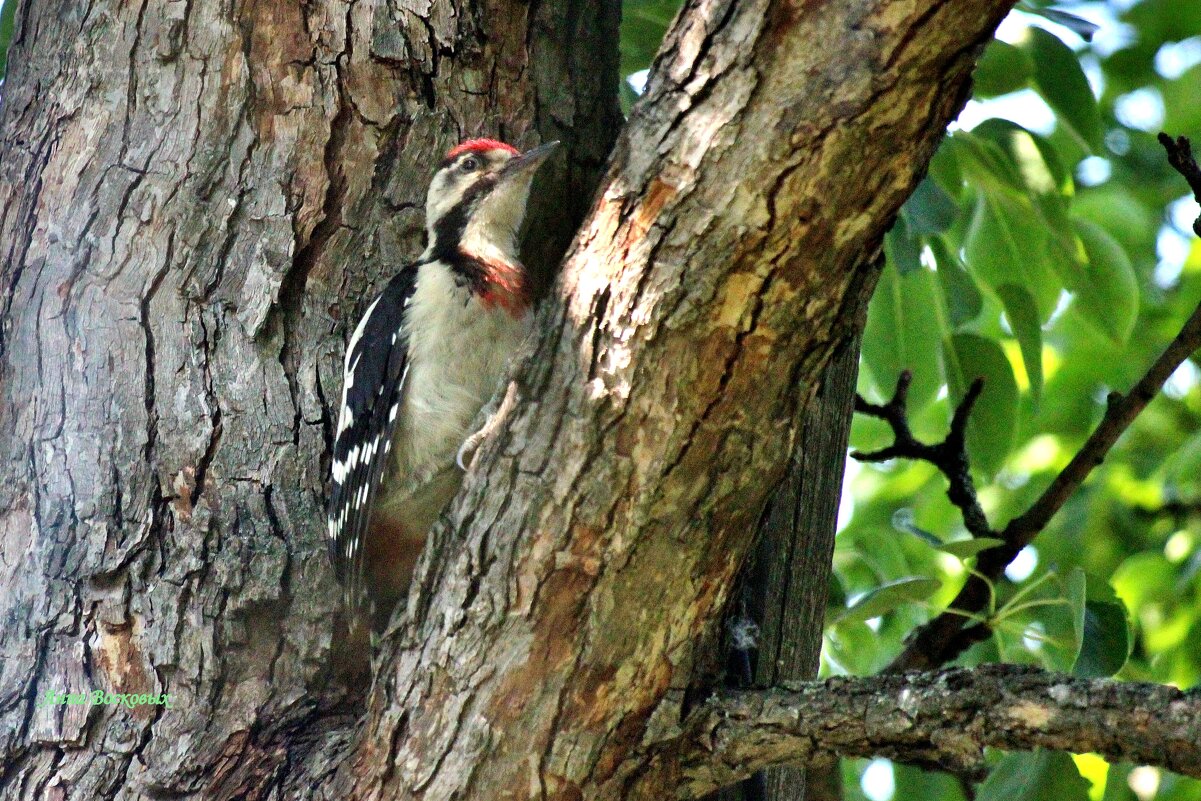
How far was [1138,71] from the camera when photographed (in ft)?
17.3

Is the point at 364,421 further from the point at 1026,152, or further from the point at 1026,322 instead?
the point at 1026,152

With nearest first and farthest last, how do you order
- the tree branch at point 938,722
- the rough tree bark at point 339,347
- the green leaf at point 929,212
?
the tree branch at point 938,722
the rough tree bark at point 339,347
the green leaf at point 929,212

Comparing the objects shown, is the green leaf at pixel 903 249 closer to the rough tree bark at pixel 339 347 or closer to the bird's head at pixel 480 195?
the rough tree bark at pixel 339 347

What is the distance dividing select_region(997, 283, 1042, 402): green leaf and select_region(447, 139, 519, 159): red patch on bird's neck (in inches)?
50.9

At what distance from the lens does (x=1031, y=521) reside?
2920mm

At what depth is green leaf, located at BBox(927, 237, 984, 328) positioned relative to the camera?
334 centimetres

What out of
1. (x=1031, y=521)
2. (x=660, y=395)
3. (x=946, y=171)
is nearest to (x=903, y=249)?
(x=946, y=171)

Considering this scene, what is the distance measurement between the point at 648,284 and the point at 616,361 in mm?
127

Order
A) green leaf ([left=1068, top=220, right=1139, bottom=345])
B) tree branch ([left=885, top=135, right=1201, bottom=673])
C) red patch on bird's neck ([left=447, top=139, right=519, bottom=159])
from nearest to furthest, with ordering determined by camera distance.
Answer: tree branch ([left=885, top=135, right=1201, bottom=673]) → red patch on bird's neck ([left=447, top=139, right=519, bottom=159]) → green leaf ([left=1068, top=220, right=1139, bottom=345])

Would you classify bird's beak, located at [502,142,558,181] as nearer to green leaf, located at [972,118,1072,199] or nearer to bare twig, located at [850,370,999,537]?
bare twig, located at [850,370,999,537]

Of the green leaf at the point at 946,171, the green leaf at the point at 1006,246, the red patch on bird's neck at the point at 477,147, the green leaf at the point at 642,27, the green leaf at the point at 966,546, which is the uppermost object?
the green leaf at the point at 642,27

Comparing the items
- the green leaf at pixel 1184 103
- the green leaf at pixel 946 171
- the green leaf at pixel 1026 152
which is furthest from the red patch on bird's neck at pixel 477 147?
the green leaf at pixel 1184 103

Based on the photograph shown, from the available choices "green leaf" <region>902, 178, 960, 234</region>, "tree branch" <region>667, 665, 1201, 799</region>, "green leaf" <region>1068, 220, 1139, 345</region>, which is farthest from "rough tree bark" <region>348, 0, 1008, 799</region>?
"green leaf" <region>1068, 220, 1139, 345</region>

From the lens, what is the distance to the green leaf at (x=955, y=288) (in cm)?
334
